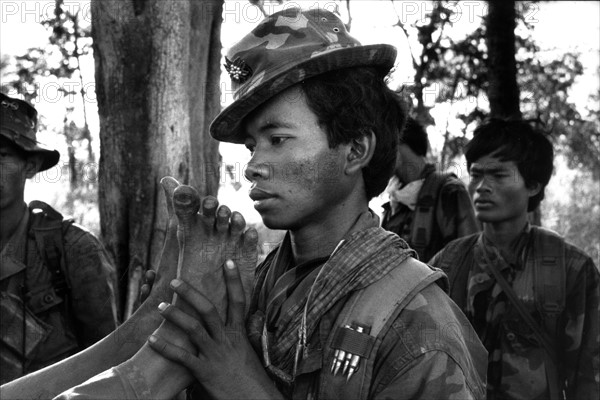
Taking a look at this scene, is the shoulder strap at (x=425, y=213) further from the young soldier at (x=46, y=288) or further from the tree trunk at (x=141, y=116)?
the young soldier at (x=46, y=288)

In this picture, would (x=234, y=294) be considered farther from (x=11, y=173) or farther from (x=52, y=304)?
(x=11, y=173)

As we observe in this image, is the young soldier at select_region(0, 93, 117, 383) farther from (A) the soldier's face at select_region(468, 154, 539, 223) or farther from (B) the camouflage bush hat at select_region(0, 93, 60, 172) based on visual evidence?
(A) the soldier's face at select_region(468, 154, 539, 223)

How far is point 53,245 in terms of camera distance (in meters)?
4.43

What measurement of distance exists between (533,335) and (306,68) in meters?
2.62

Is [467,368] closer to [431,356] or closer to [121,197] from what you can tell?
[431,356]

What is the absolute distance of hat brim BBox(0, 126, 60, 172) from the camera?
15.2ft

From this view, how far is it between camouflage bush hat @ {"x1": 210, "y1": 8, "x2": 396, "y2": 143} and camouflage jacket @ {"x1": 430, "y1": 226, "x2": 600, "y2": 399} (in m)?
2.38

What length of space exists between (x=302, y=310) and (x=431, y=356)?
404 mm

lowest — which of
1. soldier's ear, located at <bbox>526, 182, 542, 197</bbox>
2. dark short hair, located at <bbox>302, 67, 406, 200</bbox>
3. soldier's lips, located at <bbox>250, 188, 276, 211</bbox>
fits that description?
soldier's ear, located at <bbox>526, 182, 542, 197</bbox>

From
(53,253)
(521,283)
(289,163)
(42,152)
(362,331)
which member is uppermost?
(289,163)

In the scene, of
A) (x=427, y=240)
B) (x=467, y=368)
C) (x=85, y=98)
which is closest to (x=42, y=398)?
(x=467, y=368)

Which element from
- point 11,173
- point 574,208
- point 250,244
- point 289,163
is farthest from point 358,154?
point 574,208

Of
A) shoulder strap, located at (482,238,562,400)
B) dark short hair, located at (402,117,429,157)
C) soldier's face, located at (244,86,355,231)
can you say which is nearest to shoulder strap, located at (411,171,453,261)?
dark short hair, located at (402,117,429,157)

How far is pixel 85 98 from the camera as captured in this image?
6.48 meters
